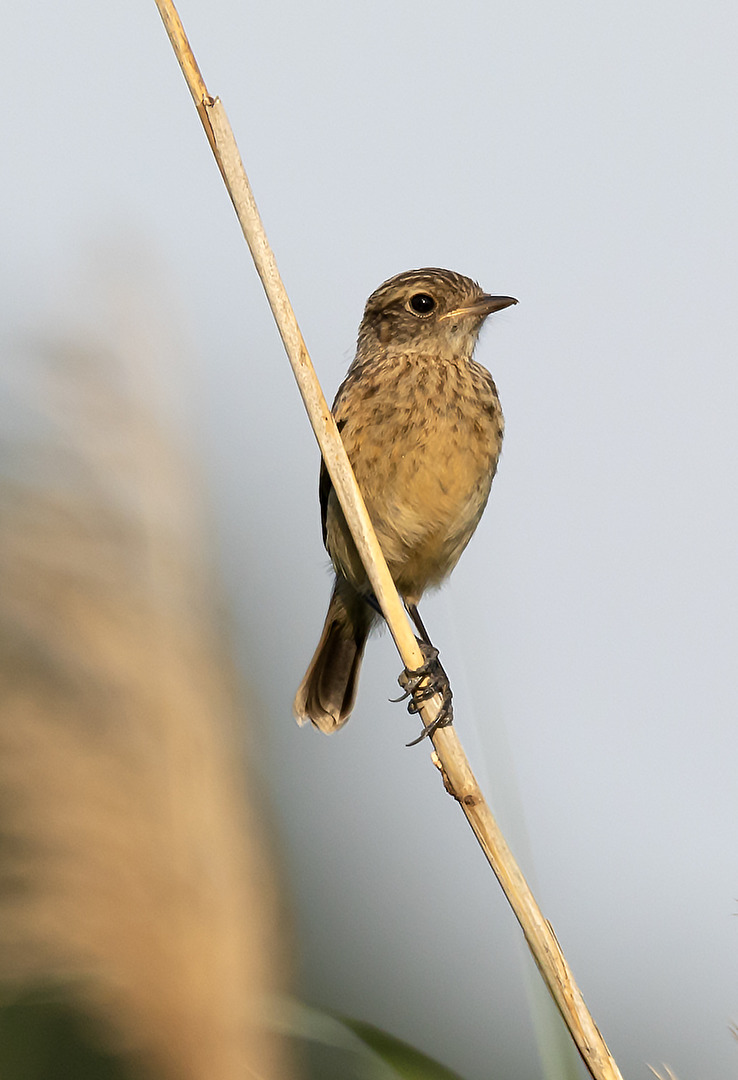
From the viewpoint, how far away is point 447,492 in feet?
10.8

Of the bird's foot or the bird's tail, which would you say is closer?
the bird's foot

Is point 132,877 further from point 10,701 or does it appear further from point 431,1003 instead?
point 431,1003

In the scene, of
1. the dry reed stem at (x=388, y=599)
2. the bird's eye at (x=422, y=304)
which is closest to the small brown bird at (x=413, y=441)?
the bird's eye at (x=422, y=304)

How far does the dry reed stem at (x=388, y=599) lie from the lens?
5.27 ft

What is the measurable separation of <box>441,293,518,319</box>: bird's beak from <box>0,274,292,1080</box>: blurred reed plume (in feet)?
4.88

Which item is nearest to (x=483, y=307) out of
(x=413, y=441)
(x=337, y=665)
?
(x=413, y=441)

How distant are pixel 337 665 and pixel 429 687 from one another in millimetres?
1264

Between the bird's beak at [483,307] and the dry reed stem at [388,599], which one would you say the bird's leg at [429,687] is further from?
the bird's beak at [483,307]

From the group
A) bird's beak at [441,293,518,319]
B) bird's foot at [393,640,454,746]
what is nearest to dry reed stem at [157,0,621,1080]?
bird's foot at [393,640,454,746]

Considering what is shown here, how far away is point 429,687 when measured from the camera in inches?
105

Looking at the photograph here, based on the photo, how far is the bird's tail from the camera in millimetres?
3789

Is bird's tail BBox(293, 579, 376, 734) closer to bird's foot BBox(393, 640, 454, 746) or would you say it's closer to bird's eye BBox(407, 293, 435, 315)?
bird's foot BBox(393, 640, 454, 746)

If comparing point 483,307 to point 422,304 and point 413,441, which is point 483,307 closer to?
point 422,304

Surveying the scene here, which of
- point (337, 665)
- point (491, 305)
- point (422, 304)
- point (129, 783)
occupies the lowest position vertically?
point (129, 783)
